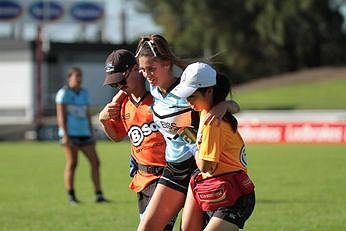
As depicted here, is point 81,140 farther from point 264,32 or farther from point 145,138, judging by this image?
point 264,32

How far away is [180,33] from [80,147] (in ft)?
231

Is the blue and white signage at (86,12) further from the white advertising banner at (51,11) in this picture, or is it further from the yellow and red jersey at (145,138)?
the yellow and red jersey at (145,138)

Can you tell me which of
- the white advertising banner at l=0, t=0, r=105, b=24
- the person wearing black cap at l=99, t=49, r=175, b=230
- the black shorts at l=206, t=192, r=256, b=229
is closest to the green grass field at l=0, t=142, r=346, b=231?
the person wearing black cap at l=99, t=49, r=175, b=230

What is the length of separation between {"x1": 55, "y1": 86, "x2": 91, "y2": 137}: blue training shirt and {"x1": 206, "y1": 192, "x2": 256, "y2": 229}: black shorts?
8.55 metres

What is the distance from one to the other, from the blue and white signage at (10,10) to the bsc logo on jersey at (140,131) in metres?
Result: 55.1

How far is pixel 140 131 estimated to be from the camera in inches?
319

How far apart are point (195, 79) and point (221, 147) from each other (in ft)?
1.83

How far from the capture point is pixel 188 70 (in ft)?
23.2

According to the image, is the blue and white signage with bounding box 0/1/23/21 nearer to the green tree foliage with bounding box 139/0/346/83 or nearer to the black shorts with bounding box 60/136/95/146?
the green tree foliage with bounding box 139/0/346/83

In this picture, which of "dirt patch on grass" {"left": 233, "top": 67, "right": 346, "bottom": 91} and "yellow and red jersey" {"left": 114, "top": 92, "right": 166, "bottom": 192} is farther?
"dirt patch on grass" {"left": 233, "top": 67, "right": 346, "bottom": 91}

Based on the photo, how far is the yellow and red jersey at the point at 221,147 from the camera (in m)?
6.88

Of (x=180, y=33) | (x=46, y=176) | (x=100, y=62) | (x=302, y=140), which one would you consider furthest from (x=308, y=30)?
(x=46, y=176)

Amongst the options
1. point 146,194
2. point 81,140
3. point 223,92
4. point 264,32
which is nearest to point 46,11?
point 264,32

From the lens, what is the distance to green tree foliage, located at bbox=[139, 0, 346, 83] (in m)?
74.8
